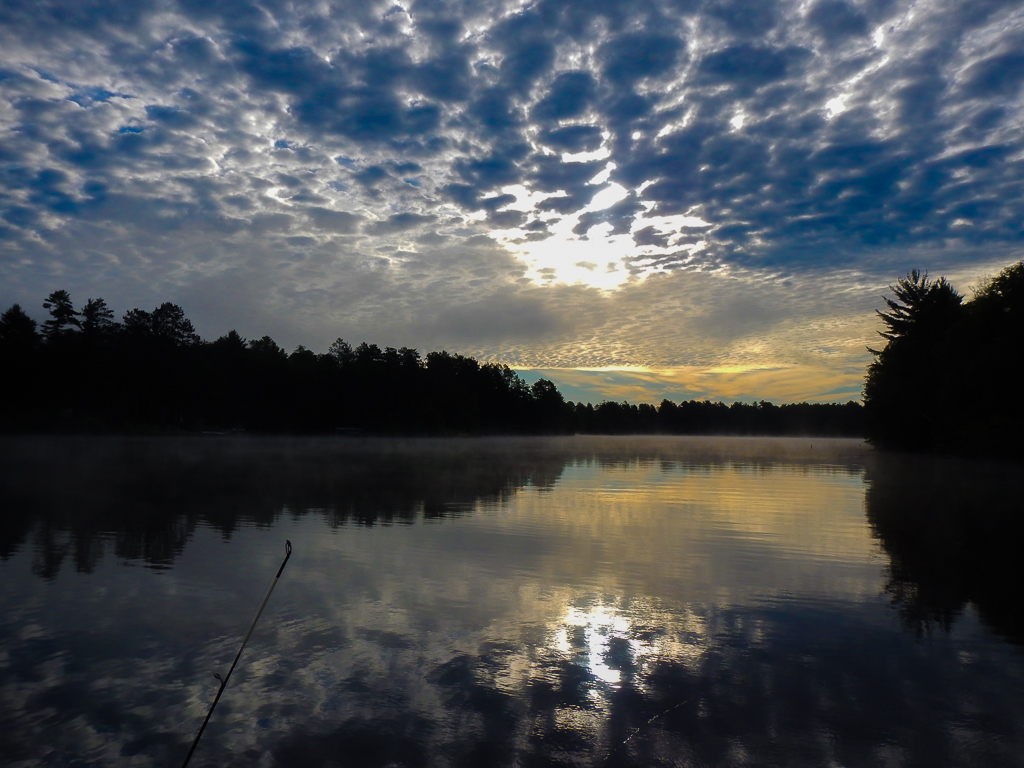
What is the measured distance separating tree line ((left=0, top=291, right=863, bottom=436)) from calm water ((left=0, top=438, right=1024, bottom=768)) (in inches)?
2932

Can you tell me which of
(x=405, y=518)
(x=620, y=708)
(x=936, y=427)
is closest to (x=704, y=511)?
(x=405, y=518)

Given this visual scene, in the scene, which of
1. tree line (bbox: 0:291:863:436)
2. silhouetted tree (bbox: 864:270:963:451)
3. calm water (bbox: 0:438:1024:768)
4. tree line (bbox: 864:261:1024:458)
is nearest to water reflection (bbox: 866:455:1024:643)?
calm water (bbox: 0:438:1024:768)

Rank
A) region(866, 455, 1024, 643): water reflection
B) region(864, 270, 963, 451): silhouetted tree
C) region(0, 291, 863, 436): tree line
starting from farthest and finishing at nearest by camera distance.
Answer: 1. region(0, 291, 863, 436): tree line
2. region(864, 270, 963, 451): silhouetted tree
3. region(866, 455, 1024, 643): water reflection

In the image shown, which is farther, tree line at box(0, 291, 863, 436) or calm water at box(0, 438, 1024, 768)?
tree line at box(0, 291, 863, 436)

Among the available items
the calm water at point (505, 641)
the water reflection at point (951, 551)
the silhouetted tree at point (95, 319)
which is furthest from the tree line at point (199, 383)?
the water reflection at point (951, 551)

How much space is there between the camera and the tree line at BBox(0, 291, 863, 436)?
78.0 metres

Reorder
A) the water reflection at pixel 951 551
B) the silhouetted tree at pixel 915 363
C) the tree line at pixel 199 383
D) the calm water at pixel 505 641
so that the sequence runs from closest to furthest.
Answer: the calm water at pixel 505 641
the water reflection at pixel 951 551
the silhouetted tree at pixel 915 363
the tree line at pixel 199 383

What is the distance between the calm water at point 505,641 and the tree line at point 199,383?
74.5 meters

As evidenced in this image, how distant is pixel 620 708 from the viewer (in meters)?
5.67

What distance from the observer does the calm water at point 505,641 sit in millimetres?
5078

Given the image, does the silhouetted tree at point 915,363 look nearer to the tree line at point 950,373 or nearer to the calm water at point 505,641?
the tree line at point 950,373

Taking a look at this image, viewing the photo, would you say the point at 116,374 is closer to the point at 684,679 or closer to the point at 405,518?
the point at 405,518

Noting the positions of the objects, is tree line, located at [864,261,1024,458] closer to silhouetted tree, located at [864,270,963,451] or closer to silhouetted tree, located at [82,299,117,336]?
silhouetted tree, located at [864,270,963,451]

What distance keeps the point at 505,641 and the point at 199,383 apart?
102443 mm
